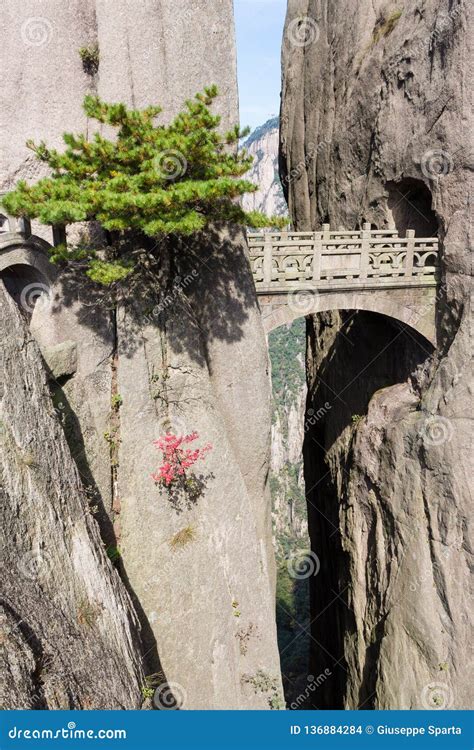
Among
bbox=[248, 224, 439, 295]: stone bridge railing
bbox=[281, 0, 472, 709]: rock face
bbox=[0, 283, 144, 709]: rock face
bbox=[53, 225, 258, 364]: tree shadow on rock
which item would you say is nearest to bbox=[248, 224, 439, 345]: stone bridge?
bbox=[248, 224, 439, 295]: stone bridge railing

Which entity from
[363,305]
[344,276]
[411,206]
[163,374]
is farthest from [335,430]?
[163,374]

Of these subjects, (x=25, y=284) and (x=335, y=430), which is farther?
(x=335, y=430)

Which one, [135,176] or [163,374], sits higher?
[135,176]

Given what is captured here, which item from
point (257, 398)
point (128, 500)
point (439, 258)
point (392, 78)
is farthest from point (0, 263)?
point (392, 78)

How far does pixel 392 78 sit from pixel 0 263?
11084 millimetres

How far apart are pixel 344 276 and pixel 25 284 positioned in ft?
23.4

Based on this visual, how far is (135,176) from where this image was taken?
8.27 m

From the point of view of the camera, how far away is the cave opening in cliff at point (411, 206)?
13.4 m

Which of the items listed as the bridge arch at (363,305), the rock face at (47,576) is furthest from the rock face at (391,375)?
the rock face at (47,576)

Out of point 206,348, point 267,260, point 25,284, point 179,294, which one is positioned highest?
point 267,260

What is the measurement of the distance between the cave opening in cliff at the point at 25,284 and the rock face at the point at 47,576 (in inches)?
100

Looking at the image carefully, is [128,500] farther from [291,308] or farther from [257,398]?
[291,308]

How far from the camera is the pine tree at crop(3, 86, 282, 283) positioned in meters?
8.11
